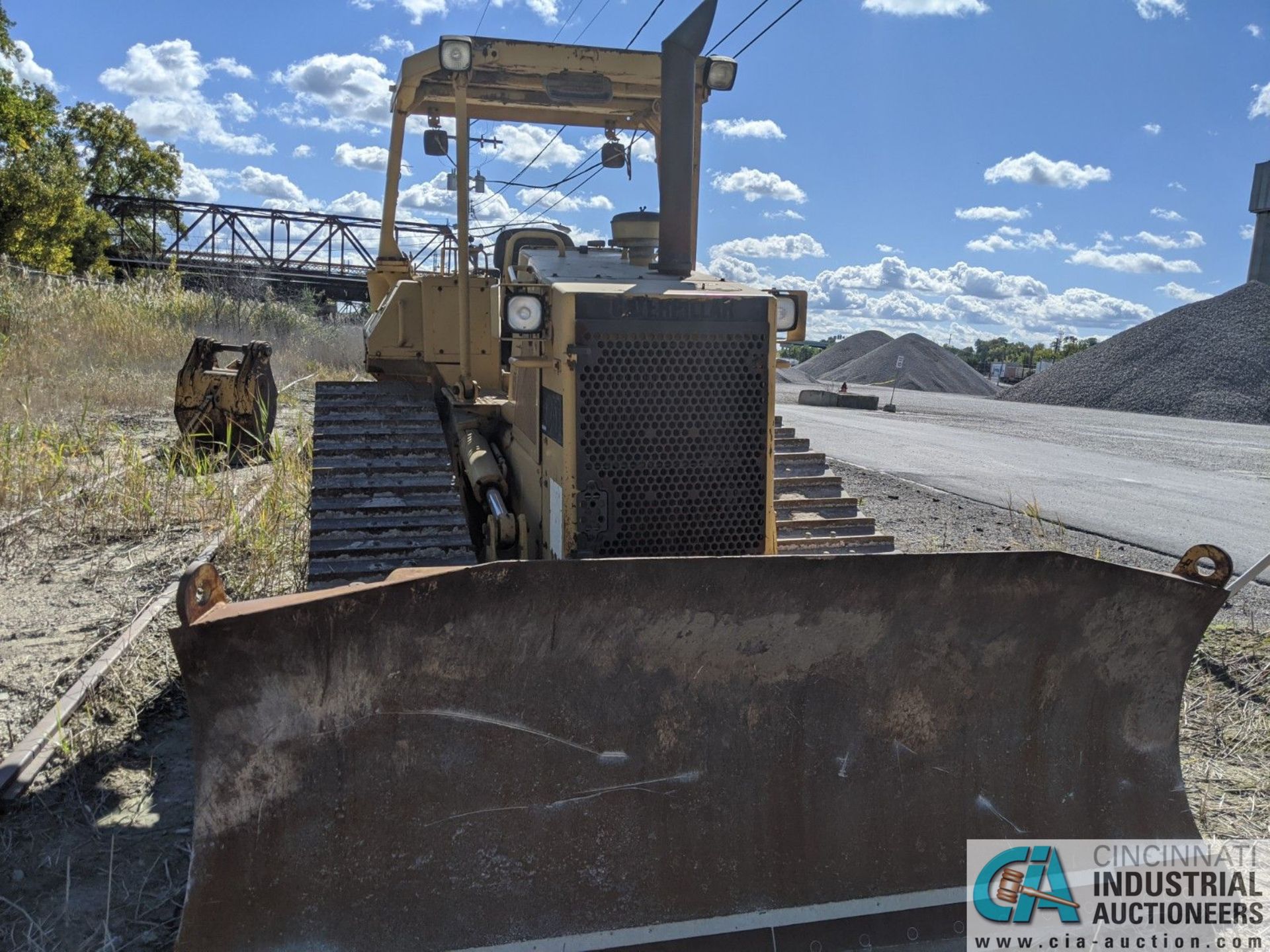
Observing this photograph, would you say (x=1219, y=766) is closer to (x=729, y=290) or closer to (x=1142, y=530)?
(x=729, y=290)

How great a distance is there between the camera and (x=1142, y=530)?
348 inches

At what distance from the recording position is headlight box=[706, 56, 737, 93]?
4.84 m

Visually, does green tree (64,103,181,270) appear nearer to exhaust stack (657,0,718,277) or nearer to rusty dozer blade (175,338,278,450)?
rusty dozer blade (175,338,278,450)

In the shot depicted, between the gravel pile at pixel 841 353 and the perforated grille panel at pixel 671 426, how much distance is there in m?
47.8

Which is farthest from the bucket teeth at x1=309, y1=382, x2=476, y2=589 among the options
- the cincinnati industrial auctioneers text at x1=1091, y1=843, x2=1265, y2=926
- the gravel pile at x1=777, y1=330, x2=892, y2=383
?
the gravel pile at x1=777, y1=330, x2=892, y2=383

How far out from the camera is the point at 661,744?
115 inches

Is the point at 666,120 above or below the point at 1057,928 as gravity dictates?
above

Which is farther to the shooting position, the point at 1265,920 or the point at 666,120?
the point at 666,120

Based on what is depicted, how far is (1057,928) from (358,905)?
2049 millimetres

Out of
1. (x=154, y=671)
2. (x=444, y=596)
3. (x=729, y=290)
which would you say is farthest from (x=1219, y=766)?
(x=154, y=671)

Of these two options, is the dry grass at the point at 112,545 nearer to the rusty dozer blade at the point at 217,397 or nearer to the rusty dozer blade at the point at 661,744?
the rusty dozer blade at the point at 217,397

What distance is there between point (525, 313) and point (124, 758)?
236 centimetres

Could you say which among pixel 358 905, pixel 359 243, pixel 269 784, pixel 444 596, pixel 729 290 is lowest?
pixel 358 905

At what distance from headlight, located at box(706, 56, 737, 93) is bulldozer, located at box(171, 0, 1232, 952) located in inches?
59.9
